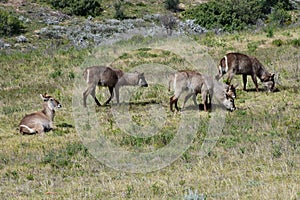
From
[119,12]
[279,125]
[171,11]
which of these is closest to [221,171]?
[279,125]

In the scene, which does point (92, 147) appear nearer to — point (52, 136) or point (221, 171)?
point (52, 136)

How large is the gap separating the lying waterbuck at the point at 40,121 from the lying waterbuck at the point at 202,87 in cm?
337

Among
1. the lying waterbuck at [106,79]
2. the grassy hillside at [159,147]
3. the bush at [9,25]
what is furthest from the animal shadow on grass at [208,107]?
the bush at [9,25]

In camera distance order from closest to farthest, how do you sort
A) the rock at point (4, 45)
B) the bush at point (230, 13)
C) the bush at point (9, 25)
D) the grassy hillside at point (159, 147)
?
the grassy hillside at point (159, 147), the rock at point (4, 45), the bush at point (9, 25), the bush at point (230, 13)

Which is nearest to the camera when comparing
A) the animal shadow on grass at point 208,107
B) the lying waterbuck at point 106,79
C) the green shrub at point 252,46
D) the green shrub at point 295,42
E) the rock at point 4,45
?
the animal shadow on grass at point 208,107

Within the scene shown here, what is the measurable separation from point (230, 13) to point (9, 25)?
60.7ft

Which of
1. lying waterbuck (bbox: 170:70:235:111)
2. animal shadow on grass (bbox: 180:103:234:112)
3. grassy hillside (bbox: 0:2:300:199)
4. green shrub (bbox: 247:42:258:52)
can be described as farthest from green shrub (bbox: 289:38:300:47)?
lying waterbuck (bbox: 170:70:235:111)

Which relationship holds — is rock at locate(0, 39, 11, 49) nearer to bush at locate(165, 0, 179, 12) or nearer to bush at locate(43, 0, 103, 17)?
bush at locate(43, 0, 103, 17)

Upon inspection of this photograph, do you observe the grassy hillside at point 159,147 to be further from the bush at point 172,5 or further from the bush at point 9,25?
the bush at point 172,5

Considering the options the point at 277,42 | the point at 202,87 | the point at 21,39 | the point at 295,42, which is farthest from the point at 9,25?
the point at 202,87

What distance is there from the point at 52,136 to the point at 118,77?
3.80 metres

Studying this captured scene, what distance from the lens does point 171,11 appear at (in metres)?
50.9

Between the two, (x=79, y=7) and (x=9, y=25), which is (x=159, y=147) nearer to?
(x=9, y=25)

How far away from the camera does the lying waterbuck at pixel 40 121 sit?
13.2 metres
